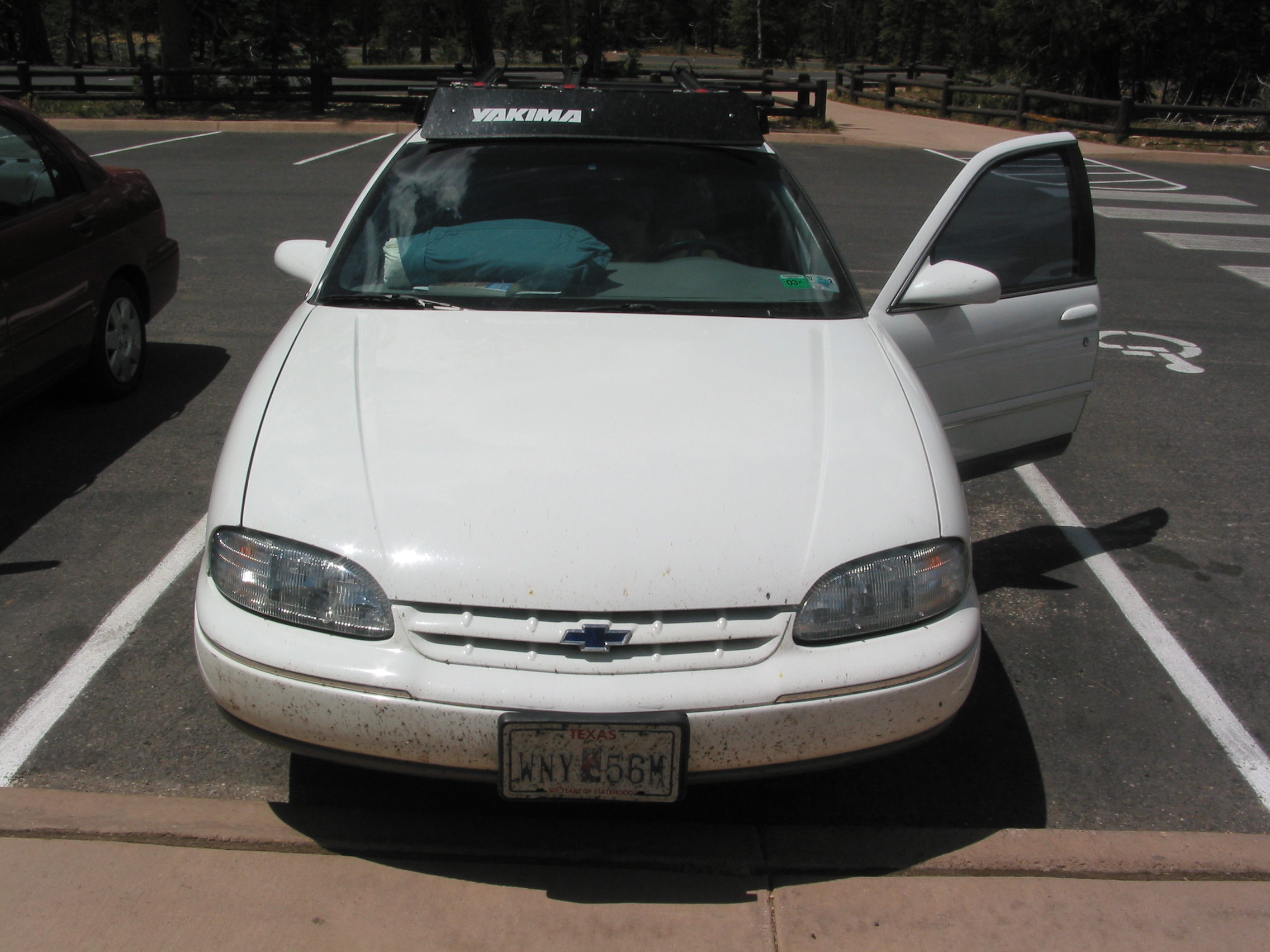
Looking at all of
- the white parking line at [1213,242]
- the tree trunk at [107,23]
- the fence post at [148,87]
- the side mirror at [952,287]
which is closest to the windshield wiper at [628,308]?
the side mirror at [952,287]

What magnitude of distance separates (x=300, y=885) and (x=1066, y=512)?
11.7 ft

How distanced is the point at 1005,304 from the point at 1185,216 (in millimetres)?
10472

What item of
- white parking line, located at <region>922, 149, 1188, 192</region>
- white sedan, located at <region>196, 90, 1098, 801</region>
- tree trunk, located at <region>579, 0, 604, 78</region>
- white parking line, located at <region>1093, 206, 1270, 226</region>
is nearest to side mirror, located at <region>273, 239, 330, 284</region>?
white sedan, located at <region>196, 90, 1098, 801</region>

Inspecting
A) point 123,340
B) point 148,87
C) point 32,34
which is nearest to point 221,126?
point 148,87

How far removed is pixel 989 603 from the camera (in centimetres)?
394

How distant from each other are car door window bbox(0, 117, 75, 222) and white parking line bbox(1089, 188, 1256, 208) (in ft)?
39.0

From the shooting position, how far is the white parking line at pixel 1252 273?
9359 millimetres

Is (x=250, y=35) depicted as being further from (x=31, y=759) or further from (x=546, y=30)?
(x=546, y=30)

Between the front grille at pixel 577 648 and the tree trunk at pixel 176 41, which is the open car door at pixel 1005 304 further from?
the tree trunk at pixel 176 41

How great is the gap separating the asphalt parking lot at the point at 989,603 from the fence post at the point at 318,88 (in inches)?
571

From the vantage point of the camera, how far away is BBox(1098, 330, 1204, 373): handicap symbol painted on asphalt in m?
6.96

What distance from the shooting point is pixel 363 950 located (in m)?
2.34

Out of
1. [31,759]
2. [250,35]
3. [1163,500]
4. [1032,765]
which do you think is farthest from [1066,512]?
[250,35]

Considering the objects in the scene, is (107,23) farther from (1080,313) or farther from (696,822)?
(696,822)
